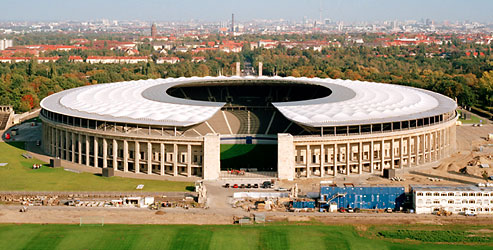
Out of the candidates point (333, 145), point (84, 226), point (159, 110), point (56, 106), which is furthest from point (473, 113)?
point (84, 226)

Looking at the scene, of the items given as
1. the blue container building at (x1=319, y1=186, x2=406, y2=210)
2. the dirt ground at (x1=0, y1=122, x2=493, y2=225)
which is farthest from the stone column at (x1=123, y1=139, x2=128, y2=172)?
the blue container building at (x1=319, y1=186, x2=406, y2=210)

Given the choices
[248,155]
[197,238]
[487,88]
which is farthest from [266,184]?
[487,88]

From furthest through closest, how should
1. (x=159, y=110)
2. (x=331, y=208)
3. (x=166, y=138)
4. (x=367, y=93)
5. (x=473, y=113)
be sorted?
1. (x=473, y=113)
2. (x=367, y=93)
3. (x=159, y=110)
4. (x=166, y=138)
5. (x=331, y=208)

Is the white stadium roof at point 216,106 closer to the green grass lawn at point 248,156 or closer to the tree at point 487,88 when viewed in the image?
the green grass lawn at point 248,156

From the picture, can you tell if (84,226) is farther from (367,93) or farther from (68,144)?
(367,93)

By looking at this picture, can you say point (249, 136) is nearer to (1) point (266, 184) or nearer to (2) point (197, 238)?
(1) point (266, 184)
